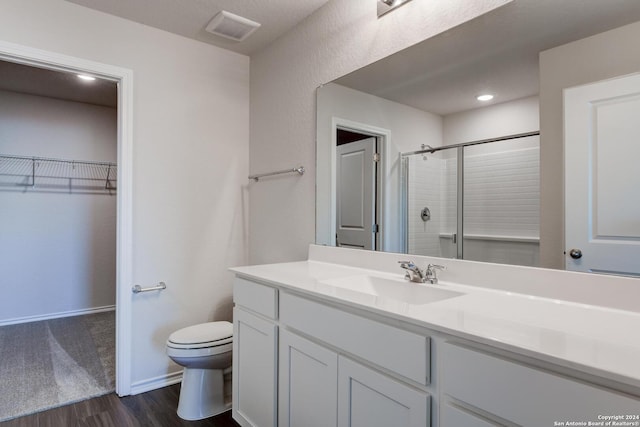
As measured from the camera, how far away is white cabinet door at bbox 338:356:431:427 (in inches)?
37.0

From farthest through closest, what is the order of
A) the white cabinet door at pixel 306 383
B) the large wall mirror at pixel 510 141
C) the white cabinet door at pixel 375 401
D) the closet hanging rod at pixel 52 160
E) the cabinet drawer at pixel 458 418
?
the closet hanging rod at pixel 52 160, the white cabinet door at pixel 306 383, the large wall mirror at pixel 510 141, the white cabinet door at pixel 375 401, the cabinet drawer at pixel 458 418

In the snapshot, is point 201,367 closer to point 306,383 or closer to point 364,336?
point 306,383

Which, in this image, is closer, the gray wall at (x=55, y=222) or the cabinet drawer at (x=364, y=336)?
the cabinet drawer at (x=364, y=336)

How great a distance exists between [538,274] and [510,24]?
887 mm

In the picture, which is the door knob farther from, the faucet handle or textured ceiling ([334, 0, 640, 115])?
textured ceiling ([334, 0, 640, 115])

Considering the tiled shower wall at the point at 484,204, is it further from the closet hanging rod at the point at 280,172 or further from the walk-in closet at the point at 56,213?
the walk-in closet at the point at 56,213

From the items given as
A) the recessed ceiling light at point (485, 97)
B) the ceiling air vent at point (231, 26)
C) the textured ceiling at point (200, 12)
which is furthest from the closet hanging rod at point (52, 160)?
the recessed ceiling light at point (485, 97)

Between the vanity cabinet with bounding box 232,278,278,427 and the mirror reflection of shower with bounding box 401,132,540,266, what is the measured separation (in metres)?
0.70

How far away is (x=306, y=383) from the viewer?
1325 mm

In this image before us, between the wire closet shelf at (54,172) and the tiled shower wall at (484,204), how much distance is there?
3297mm

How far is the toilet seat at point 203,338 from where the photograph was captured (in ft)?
6.32

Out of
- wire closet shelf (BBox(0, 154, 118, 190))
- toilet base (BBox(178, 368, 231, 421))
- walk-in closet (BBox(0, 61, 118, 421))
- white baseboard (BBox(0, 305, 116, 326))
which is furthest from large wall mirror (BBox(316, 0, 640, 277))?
white baseboard (BBox(0, 305, 116, 326))

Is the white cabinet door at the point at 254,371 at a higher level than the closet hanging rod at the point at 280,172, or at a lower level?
lower

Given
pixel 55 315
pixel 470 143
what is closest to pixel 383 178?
pixel 470 143
